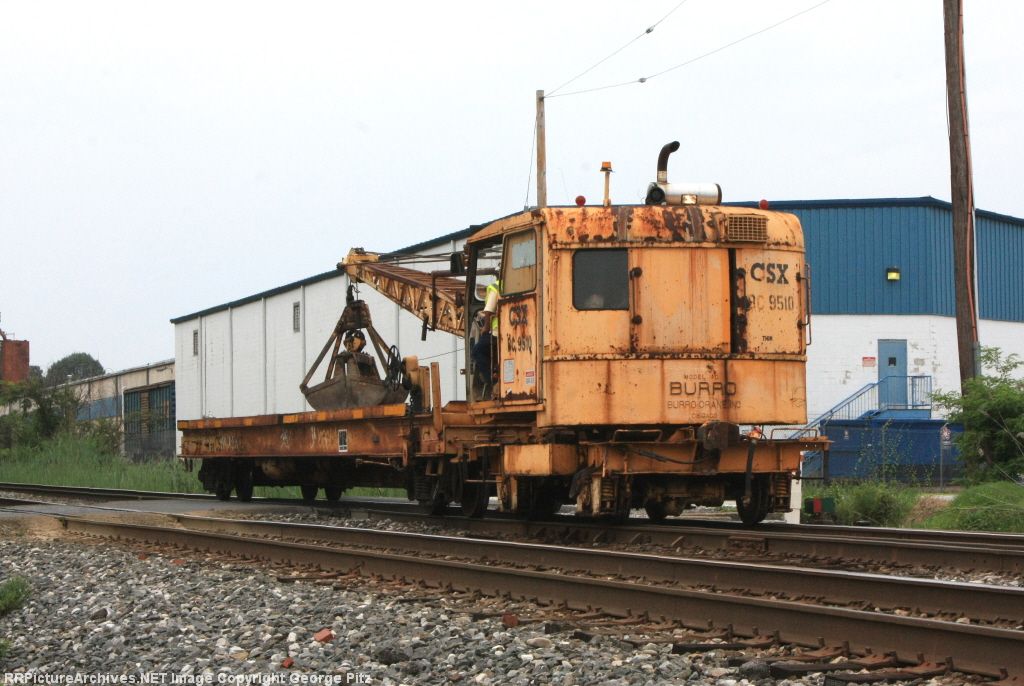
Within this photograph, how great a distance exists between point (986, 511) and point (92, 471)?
24539 millimetres

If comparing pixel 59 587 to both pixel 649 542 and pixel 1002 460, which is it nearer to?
pixel 649 542

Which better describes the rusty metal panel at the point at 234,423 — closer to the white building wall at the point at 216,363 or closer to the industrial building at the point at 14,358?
the white building wall at the point at 216,363

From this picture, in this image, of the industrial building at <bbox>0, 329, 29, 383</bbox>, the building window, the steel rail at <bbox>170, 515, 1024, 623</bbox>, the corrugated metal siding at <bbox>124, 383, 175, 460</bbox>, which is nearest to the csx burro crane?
the building window

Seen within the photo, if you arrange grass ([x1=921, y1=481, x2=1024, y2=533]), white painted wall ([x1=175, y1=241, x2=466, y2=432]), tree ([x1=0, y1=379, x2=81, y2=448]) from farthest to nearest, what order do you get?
1. tree ([x1=0, y1=379, x2=81, y2=448])
2. white painted wall ([x1=175, y1=241, x2=466, y2=432])
3. grass ([x1=921, y1=481, x2=1024, y2=533])

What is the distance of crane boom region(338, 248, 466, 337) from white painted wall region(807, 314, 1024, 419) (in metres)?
17.6

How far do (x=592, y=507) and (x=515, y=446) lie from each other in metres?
1.10

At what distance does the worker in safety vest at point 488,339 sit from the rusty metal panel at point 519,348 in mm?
282

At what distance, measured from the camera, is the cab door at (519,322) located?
37.2 feet

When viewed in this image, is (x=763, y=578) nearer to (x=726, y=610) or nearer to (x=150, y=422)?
(x=726, y=610)

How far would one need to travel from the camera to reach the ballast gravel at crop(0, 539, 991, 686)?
5797mm

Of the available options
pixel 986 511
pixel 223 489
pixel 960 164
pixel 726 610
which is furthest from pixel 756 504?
pixel 223 489

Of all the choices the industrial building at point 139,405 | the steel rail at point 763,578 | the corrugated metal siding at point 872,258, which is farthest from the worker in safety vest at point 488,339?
the industrial building at point 139,405

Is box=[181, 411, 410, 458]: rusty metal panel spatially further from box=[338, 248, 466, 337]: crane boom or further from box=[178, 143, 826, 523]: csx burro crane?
box=[178, 143, 826, 523]: csx burro crane

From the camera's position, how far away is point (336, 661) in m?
6.24
